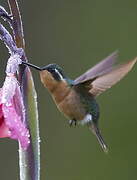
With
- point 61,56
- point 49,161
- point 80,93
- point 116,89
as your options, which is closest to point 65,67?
point 61,56

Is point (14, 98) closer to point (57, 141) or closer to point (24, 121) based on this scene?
point (24, 121)

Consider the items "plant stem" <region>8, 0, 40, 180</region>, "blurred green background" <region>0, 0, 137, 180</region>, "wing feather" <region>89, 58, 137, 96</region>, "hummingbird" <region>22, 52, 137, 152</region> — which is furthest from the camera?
"blurred green background" <region>0, 0, 137, 180</region>

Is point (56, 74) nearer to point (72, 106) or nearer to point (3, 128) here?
point (72, 106)

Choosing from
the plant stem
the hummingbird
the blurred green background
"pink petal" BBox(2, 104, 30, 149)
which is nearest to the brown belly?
the hummingbird

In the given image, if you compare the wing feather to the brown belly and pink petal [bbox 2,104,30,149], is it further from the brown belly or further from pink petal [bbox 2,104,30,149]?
pink petal [bbox 2,104,30,149]

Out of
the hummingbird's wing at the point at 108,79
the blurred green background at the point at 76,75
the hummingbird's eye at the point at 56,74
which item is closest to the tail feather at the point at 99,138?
the hummingbird's wing at the point at 108,79

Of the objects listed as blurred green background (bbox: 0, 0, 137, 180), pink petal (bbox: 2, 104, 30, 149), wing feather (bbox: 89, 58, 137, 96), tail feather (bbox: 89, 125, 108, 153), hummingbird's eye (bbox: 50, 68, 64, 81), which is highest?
blurred green background (bbox: 0, 0, 137, 180)
